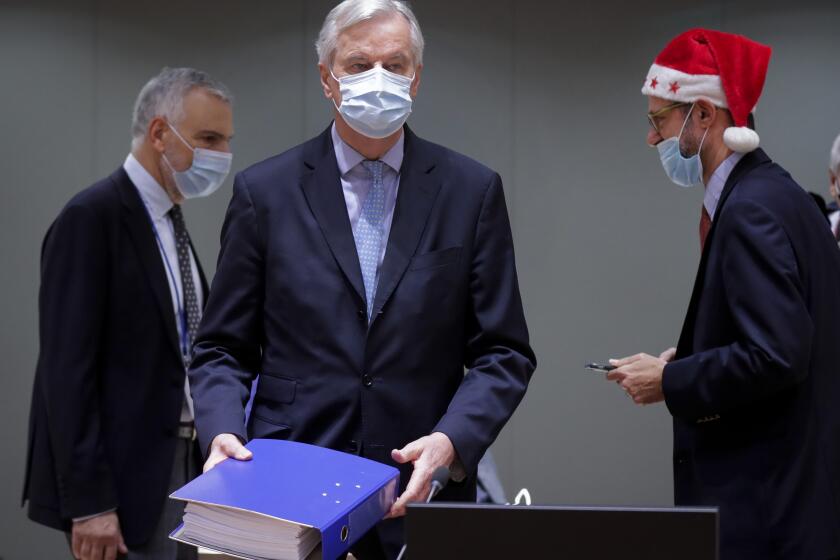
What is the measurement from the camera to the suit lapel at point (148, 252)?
292cm

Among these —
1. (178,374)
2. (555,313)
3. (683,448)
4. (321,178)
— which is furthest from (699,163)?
(555,313)

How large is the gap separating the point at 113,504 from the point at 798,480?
1.71 m

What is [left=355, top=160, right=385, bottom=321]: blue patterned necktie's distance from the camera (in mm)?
2076

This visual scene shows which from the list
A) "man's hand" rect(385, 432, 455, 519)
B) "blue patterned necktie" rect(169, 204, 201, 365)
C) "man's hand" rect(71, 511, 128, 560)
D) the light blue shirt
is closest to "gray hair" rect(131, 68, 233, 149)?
"blue patterned necktie" rect(169, 204, 201, 365)

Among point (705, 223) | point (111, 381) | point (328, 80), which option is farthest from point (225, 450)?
point (705, 223)

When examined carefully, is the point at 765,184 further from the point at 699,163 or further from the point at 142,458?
the point at 142,458

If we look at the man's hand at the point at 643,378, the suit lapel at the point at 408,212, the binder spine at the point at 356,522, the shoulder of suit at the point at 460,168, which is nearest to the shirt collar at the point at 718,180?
the man's hand at the point at 643,378

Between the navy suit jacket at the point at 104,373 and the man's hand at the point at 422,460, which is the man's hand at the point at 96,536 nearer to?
the navy suit jacket at the point at 104,373

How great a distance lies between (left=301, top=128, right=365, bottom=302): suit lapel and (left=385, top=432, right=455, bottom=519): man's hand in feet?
1.18

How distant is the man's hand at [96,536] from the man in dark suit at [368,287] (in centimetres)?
89

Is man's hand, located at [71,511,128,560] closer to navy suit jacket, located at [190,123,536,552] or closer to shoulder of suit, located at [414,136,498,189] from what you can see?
navy suit jacket, located at [190,123,536,552]

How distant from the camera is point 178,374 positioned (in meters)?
2.94

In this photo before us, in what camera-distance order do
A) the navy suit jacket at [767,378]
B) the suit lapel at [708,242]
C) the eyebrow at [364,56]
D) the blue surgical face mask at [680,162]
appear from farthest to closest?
1. the blue surgical face mask at [680,162]
2. the suit lapel at [708,242]
3. the navy suit jacket at [767,378]
4. the eyebrow at [364,56]

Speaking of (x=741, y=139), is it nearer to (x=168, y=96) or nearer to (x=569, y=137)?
(x=168, y=96)
